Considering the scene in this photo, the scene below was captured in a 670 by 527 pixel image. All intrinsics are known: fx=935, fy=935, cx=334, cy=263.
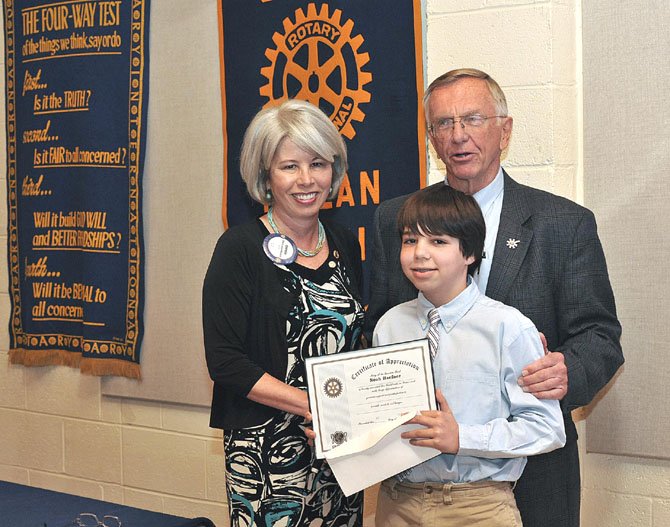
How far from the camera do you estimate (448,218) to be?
2012mm

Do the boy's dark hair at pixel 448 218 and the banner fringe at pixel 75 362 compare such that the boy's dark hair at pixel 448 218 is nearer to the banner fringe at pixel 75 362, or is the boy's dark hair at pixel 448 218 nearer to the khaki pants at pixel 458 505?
the khaki pants at pixel 458 505

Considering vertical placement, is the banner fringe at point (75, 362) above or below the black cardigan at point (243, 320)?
below

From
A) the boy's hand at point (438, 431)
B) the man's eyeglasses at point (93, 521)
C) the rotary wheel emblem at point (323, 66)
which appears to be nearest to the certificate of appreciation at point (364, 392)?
the boy's hand at point (438, 431)

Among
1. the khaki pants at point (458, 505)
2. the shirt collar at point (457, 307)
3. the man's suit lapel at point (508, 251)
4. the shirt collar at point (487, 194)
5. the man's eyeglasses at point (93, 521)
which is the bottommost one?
the man's eyeglasses at point (93, 521)

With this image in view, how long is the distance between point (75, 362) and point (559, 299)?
97.5 inches

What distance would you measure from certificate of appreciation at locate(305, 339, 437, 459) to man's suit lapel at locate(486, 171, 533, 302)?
329mm

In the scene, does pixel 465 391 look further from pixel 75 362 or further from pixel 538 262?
pixel 75 362

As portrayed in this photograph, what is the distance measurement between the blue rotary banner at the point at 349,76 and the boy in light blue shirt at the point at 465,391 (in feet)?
3.49

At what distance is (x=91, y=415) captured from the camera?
404cm

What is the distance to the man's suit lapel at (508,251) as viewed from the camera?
2184mm

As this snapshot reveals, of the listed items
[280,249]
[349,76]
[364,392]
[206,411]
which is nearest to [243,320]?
[280,249]

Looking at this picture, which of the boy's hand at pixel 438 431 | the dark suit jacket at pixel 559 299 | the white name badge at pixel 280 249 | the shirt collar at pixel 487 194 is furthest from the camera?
the white name badge at pixel 280 249

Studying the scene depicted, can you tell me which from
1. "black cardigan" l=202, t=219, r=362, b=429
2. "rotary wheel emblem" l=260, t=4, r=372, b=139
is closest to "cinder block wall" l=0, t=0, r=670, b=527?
"rotary wheel emblem" l=260, t=4, r=372, b=139

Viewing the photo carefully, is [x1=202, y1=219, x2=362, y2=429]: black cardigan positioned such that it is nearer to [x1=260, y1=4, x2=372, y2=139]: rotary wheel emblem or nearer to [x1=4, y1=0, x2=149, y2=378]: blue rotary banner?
[x1=260, y1=4, x2=372, y2=139]: rotary wheel emblem
